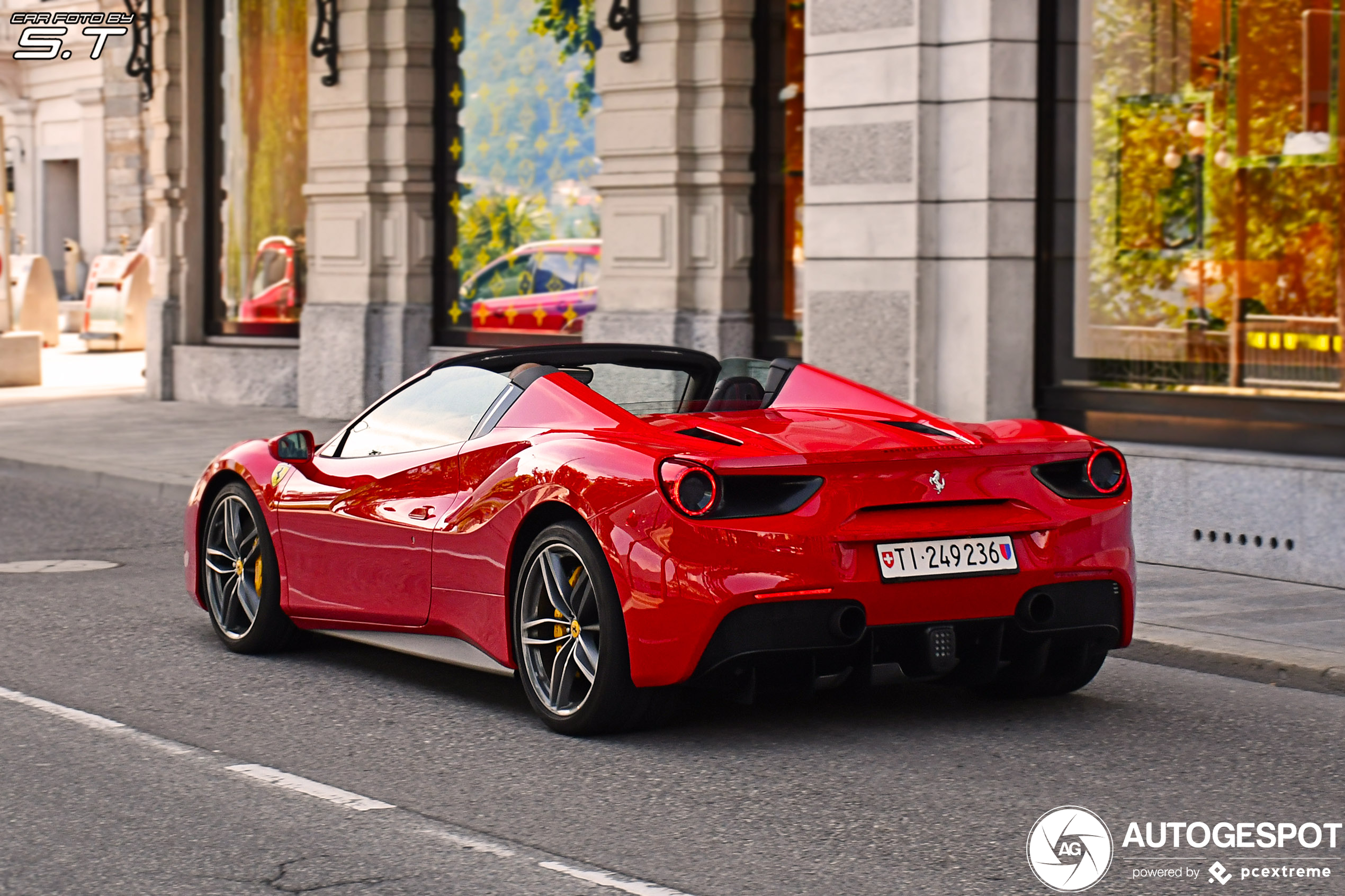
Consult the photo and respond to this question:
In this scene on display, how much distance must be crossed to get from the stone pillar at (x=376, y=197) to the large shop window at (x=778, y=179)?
13.4 ft

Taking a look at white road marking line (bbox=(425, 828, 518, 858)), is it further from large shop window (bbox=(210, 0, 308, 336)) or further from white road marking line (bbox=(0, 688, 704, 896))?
large shop window (bbox=(210, 0, 308, 336))

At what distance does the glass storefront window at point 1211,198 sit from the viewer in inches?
432

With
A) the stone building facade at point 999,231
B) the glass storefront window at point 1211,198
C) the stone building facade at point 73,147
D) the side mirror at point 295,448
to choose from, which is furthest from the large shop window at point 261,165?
the stone building facade at point 73,147

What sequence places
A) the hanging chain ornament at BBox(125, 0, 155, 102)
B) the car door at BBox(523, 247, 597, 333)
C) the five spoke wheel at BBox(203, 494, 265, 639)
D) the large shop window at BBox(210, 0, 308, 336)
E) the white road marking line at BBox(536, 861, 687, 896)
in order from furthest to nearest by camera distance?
the hanging chain ornament at BBox(125, 0, 155, 102) → the large shop window at BBox(210, 0, 308, 336) → the car door at BBox(523, 247, 597, 333) → the five spoke wheel at BBox(203, 494, 265, 639) → the white road marking line at BBox(536, 861, 687, 896)

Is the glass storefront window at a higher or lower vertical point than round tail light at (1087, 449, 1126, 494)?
higher

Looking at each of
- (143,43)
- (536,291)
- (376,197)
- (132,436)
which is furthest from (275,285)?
(536,291)

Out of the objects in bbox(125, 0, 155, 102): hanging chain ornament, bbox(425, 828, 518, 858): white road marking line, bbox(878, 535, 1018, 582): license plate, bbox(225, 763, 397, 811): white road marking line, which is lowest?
bbox(225, 763, 397, 811): white road marking line

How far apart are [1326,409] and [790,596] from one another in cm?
557

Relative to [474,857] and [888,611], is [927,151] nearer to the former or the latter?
[888,611]

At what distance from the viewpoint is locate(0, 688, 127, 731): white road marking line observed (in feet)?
21.6

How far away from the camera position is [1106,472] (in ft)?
21.2

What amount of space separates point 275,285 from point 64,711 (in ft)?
47.3

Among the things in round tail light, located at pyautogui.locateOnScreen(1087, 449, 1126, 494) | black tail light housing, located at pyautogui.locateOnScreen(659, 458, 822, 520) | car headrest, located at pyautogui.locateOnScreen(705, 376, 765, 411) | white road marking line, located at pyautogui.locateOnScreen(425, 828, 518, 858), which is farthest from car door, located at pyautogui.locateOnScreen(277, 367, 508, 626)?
round tail light, located at pyautogui.locateOnScreen(1087, 449, 1126, 494)

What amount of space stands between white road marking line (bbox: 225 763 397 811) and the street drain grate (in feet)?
16.2
